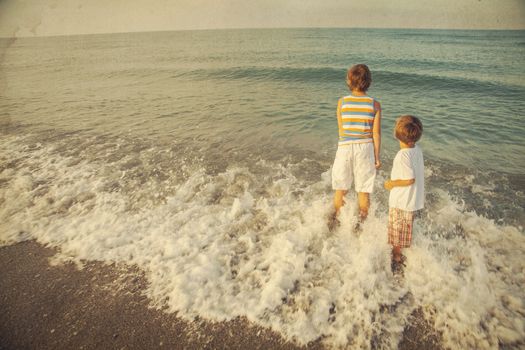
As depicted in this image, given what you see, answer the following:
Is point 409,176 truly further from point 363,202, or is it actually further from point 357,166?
point 363,202

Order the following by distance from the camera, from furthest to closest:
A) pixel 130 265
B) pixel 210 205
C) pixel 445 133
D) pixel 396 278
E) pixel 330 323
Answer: pixel 445 133
pixel 210 205
pixel 130 265
pixel 396 278
pixel 330 323

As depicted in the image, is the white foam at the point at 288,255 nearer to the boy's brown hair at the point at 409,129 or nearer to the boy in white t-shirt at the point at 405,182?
the boy in white t-shirt at the point at 405,182

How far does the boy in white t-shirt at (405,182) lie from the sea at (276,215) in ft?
1.57

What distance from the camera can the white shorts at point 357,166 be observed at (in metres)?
3.12

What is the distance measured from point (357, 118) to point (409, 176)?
88 centimetres

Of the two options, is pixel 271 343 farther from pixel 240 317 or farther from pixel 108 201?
pixel 108 201

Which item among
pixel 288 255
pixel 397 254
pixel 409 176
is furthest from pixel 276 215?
pixel 409 176

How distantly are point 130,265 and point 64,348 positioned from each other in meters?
1.00

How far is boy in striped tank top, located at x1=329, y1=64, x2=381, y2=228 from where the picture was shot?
292 centimetres

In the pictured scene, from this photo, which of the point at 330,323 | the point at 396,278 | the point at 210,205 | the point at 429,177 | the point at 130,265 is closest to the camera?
the point at 330,323

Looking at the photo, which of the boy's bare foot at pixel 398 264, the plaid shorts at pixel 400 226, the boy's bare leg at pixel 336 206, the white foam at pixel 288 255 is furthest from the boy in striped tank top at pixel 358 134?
the boy's bare foot at pixel 398 264

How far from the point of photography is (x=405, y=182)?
261 cm

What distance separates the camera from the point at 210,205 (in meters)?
4.48

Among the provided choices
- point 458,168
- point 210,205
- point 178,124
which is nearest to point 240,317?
point 210,205
